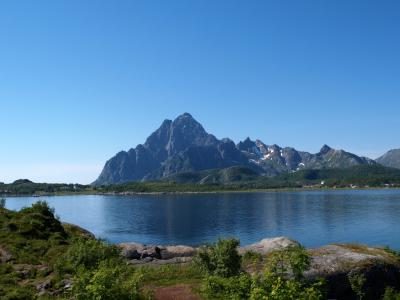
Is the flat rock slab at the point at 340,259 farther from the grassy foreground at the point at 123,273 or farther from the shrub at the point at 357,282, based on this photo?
the grassy foreground at the point at 123,273

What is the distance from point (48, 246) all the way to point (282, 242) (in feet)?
82.2

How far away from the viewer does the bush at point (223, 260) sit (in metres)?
27.5

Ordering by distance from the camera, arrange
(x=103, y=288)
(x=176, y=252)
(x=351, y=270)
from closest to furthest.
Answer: (x=103, y=288) → (x=351, y=270) → (x=176, y=252)

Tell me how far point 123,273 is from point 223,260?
8144 mm

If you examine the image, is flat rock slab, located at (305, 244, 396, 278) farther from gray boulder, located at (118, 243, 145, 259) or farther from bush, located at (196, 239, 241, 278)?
gray boulder, located at (118, 243, 145, 259)

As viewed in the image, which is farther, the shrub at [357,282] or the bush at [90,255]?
the shrub at [357,282]

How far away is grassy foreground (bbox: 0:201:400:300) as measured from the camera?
1698 centimetres

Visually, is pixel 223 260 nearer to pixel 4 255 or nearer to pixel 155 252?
pixel 4 255

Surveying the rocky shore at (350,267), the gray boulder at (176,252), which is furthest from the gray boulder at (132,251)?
the rocky shore at (350,267)

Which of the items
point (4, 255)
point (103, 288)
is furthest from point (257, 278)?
point (4, 255)

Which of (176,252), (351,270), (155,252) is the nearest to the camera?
(351,270)

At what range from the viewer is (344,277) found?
3406 cm

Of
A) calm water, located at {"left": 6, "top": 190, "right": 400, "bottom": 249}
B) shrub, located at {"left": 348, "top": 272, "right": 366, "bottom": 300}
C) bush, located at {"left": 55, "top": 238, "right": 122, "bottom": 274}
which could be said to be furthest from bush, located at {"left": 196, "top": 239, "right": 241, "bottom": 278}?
calm water, located at {"left": 6, "top": 190, "right": 400, "bottom": 249}

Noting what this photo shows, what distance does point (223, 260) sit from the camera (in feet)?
90.2
